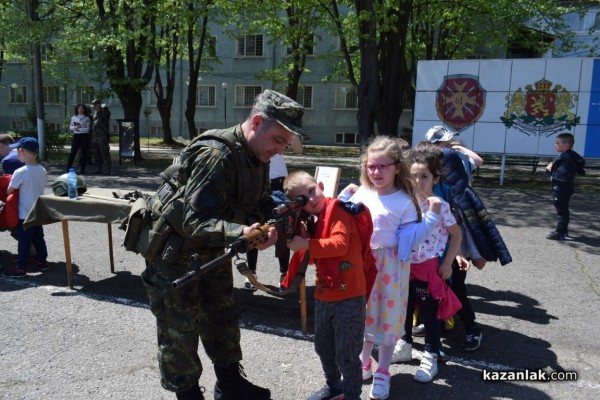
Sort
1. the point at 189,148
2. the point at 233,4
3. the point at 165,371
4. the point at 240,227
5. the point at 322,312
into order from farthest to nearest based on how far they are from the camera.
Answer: the point at 233,4, the point at 322,312, the point at 165,371, the point at 189,148, the point at 240,227

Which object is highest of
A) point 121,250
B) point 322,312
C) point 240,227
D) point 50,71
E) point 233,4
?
point 233,4

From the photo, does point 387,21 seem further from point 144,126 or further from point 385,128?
point 144,126

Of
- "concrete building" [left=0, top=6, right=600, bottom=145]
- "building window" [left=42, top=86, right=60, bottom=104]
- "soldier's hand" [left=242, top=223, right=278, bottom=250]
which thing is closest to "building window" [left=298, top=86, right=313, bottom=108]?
"concrete building" [left=0, top=6, right=600, bottom=145]

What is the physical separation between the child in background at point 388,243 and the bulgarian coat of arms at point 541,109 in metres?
11.8

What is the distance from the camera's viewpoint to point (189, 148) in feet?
8.96

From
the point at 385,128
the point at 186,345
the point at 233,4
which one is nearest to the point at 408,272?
the point at 186,345

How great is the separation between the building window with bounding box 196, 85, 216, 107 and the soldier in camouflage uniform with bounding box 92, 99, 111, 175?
23872mm

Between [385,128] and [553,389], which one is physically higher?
[385,128]

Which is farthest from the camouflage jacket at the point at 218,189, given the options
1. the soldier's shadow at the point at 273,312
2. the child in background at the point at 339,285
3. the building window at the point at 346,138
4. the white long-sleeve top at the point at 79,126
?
the building window at the point at 346,138

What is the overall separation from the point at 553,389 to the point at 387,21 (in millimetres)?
12889

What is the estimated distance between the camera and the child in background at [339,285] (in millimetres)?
2998

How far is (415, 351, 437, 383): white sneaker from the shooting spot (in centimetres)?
368

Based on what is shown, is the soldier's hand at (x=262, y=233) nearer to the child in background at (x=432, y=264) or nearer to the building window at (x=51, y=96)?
the child in background at (x=432, y=264)

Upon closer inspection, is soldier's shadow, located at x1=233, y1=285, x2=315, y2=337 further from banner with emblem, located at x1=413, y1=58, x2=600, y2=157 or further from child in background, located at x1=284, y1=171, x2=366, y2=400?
banner with emblem, located at x1=413, y1=58, x2=600, y2=157
